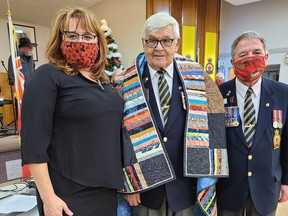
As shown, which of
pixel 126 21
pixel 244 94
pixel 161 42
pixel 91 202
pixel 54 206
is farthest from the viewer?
pixel 126 21

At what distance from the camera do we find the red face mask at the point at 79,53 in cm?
105

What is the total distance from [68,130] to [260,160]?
1060 millimetres

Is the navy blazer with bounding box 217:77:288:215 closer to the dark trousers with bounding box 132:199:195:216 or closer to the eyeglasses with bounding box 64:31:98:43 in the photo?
the dark trousers with bounding box 132:199:195:216

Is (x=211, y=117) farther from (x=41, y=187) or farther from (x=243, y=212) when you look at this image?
(x=41, y=187)

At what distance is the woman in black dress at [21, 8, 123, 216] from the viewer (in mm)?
943

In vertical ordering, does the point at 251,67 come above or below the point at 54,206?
above

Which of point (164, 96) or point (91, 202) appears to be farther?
point (164, 96)

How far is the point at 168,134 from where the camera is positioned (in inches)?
48.1

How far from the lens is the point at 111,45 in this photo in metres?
5.21

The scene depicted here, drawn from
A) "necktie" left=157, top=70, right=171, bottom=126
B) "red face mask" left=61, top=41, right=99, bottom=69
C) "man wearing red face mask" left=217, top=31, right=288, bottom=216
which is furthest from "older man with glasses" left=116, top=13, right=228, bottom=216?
"red face mask" left=61, top=41, right=99, bottom=69

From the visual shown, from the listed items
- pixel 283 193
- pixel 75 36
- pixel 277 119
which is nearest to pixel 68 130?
pixel 75 36

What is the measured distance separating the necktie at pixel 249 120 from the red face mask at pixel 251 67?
4.5 inches

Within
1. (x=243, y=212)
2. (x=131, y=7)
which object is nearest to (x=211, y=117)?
(x=243, y=212)

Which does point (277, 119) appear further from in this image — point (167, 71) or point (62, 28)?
point (62, 28)
